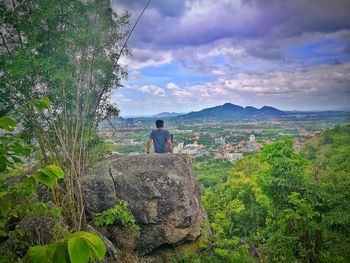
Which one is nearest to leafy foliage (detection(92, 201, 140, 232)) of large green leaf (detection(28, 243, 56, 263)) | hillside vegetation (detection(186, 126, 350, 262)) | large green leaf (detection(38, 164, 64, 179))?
hillside vegetation (detection(186, 126, 350, 262))

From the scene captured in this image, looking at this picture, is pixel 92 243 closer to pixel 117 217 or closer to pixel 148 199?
pixel 117 217

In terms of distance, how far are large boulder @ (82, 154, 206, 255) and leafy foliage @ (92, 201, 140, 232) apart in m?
0.38

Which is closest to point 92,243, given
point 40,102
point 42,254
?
point 42,254

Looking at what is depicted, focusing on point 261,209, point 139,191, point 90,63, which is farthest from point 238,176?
point 90,63

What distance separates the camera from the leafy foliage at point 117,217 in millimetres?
6680

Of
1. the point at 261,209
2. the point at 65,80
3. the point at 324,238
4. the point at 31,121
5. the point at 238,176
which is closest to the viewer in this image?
the point at 65,80

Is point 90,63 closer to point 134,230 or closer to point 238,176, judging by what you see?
point 134,230

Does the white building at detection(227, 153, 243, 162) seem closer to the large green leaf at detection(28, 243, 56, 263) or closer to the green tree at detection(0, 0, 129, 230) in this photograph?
the green tree at detection(0, 0, 129, 230)

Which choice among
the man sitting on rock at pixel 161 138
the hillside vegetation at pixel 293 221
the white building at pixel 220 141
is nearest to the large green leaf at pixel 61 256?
the hillside vegetation at pixel 293 221

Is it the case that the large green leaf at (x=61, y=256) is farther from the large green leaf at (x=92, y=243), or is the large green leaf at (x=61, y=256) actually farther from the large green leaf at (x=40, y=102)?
the large green leaf at (x=40, y=102)

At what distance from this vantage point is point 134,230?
6.88 metres

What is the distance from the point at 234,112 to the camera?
449 feet

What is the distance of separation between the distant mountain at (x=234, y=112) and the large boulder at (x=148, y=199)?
10667 centimetres

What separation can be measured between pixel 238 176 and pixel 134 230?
1160 centimetres
